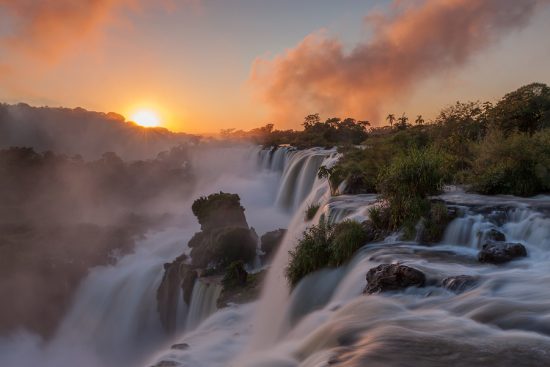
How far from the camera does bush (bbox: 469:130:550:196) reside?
1620 centimetres

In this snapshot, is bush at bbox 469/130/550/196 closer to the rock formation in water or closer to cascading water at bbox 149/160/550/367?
cascading water at bbox 149/160/550/367

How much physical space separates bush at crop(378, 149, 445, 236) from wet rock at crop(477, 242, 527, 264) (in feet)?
8.96

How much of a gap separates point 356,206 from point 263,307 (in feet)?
16.7

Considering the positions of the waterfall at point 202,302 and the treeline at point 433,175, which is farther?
the waterfall at point 202,302

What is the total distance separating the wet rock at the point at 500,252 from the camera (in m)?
10.3

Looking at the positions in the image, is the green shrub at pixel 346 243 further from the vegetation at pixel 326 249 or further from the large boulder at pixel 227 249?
the large boulder at pixel 227 249

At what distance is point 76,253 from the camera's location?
99.8 feet

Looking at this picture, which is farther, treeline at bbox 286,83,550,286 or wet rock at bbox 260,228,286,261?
wet rock at bbox 260,228,286,261

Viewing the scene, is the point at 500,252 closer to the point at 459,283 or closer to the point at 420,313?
the point at 459,283

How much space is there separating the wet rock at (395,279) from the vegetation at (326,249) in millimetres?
2970

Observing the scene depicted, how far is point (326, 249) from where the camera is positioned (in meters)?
13.4

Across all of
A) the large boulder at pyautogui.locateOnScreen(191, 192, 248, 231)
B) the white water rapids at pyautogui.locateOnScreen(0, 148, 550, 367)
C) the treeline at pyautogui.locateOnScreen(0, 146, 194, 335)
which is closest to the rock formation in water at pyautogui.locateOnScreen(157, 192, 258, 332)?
the white water rapids at pyautogui.locateOnScreen(0, 148, 550, 367)

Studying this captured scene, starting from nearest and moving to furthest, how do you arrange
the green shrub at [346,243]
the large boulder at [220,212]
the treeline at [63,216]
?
1. the green shrub at [346,243]
2. the treeline at [63,216]
3. the large boulder at [220,212]

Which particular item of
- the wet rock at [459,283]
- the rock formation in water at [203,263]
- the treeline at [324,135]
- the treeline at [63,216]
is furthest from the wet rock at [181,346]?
the treeline at [324,135]
